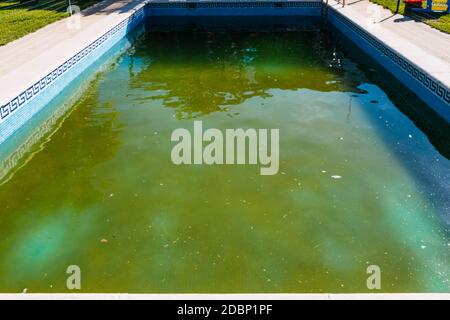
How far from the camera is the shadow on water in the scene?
5.12 metres

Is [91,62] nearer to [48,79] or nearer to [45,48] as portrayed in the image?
[45,48]

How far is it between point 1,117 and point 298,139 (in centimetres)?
444

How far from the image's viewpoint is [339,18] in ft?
44.0

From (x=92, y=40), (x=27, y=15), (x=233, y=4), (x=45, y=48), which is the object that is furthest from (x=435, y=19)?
(x=27, y=15)

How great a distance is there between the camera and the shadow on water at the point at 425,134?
16.8 feet

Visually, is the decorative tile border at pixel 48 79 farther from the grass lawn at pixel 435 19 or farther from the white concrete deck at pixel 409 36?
the grass lawn at pixel 435 19

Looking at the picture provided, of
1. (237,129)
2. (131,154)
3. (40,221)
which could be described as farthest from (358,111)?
(40,221)

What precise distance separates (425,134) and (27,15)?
38.6 feet

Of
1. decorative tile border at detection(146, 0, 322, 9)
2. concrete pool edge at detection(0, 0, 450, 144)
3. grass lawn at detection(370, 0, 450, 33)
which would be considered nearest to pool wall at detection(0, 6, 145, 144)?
concrete pool edge at detection(0, 0, 450, 144)

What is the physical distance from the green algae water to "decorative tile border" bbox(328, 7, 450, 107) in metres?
0.67

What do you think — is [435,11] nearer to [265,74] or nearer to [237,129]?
[265,74]

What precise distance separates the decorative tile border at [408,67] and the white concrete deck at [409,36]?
7 centimetres

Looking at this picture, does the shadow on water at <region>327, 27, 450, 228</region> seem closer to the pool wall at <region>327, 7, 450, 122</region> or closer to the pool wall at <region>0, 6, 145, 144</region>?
the pool wall at <region>327, 7, 450, 122</region>

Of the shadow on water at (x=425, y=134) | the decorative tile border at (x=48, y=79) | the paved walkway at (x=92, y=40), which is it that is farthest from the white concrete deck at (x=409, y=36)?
the decorative tile border at (x=48, y=79)
